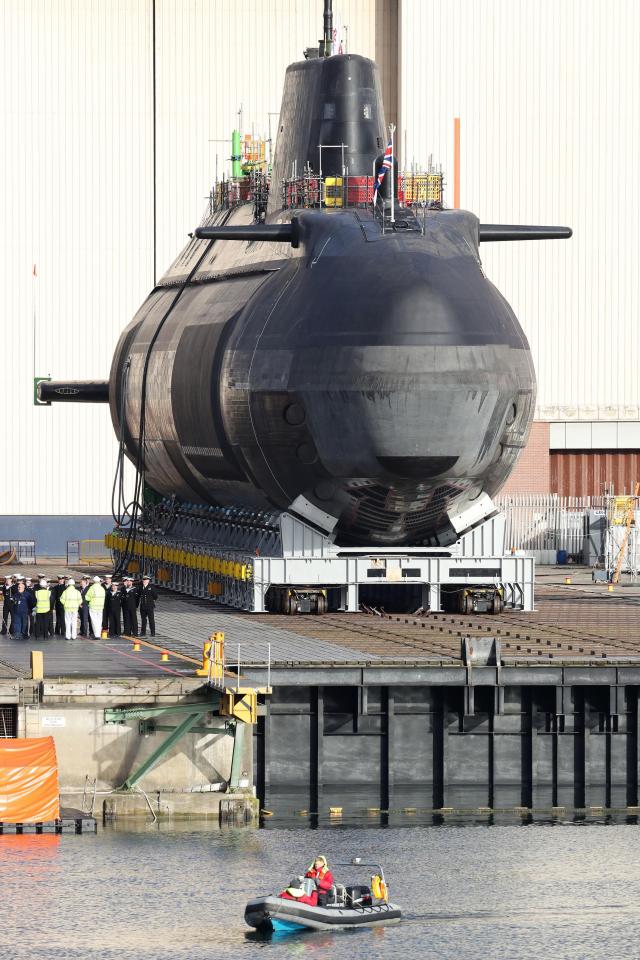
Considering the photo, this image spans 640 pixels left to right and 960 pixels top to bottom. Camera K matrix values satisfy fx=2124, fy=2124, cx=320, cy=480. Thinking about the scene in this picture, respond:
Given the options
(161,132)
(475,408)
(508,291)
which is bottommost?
(475,408)

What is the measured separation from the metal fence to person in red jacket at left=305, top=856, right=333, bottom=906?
4665cm

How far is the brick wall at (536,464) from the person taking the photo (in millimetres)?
83125

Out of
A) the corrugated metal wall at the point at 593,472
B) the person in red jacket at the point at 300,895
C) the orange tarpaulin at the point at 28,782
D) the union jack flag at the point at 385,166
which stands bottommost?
the person in red jacket at the point at 300,895

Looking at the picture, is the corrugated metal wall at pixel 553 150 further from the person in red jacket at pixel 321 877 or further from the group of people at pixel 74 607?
the person in red jacket at pixel 321 877

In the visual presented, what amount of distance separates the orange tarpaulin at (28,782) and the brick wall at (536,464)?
47.8 meters

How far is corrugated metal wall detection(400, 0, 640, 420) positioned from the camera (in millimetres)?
83688

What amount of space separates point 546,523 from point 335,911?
48.9 meters

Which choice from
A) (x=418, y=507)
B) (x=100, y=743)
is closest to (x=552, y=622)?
(x=418, y=507)

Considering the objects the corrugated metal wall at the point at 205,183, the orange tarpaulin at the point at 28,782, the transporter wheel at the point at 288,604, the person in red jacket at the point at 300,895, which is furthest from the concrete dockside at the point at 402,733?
the corrugated metal wall at the point at 205,183

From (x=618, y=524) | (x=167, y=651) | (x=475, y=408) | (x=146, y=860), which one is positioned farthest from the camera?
(x=618, y=524)

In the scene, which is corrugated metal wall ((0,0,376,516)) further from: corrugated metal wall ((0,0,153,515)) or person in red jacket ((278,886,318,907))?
person in red jacket ((278,886,318,907))

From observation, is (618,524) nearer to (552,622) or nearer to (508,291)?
(508,291)

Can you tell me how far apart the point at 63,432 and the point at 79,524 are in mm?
3741

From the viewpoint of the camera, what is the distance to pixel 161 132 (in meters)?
86.0
